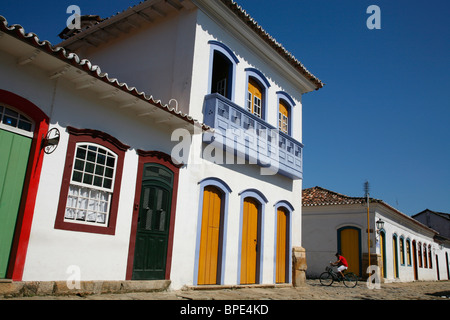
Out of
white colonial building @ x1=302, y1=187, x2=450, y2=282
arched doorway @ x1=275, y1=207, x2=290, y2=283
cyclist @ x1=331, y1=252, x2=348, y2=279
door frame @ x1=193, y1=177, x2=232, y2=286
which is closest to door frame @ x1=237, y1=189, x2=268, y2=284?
door frame @ x1=193, y1=177, x2=232, y2=286

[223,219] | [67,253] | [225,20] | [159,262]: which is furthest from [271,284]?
[225,20]

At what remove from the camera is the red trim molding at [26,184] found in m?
5.93

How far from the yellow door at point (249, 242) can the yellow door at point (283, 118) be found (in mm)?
3093

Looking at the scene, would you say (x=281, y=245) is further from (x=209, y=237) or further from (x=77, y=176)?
(x=77, y=176)

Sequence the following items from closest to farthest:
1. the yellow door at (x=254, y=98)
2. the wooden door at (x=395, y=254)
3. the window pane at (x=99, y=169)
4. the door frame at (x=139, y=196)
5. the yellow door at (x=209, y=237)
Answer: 1. the window pane at (x=99, y=169)
2. the door frame at (x=139, y=196)
3. the yellow door at (x=209, y=237)
4. the yellow door at (x=254, y=98)
5. the wooden door at (x=395, y=254)

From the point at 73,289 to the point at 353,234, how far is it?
16.8 metres

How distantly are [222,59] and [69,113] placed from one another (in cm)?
595

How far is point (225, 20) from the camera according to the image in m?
10.8

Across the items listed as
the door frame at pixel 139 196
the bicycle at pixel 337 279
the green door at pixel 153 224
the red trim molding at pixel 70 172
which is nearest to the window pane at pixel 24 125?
the red trim molding at pixel 70 172

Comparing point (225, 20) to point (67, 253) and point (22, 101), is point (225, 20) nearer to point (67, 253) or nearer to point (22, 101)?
point (22, 101)

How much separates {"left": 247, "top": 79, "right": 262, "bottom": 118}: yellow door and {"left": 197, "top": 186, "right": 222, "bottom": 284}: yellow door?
3051 millimetres

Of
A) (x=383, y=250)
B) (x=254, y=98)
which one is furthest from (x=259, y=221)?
(x=383, y=250)

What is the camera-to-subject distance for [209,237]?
977cm

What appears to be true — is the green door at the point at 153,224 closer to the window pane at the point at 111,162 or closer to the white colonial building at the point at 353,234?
the window pane at the point at 111,162
